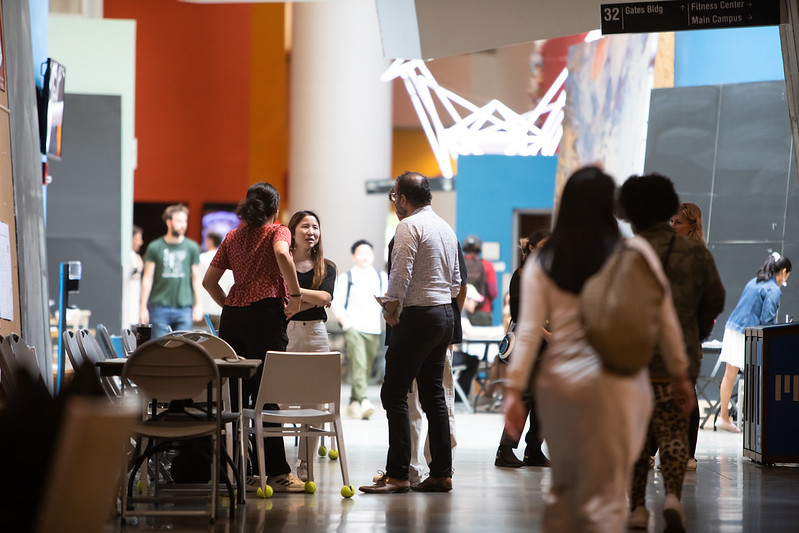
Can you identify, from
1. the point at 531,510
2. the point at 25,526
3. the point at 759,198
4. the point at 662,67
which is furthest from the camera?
the point at 662,67

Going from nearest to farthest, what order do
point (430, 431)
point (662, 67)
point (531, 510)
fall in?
point (531, 510) < point (430, 431) < point (662, 67)

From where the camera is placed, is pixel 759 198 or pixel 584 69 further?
pixel 584 69

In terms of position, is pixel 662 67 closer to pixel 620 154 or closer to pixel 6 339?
pixel 620 154

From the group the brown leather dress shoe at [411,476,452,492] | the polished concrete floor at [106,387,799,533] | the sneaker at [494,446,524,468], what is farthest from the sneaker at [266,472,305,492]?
the sneaker at [494,446,524,468]

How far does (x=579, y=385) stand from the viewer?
3.03 meters

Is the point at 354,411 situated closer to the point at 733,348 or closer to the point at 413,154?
the point at 733,348

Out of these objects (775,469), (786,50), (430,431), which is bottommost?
(775,469)

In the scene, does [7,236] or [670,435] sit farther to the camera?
[7,236]

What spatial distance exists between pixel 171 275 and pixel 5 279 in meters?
3.67

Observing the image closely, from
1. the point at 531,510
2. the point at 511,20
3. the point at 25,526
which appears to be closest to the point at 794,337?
the point at 531,510

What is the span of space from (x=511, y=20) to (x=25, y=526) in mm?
7214

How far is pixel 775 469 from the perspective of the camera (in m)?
6.78

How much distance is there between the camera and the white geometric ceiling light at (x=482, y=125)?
1466 cm

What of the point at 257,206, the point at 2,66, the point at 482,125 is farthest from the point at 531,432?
the point at 482,125
